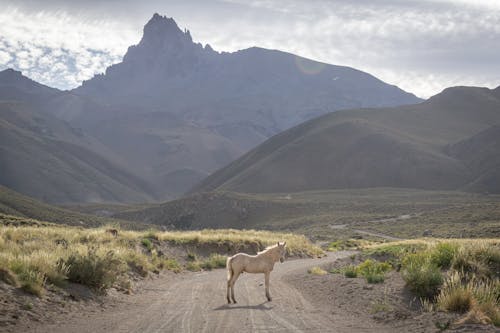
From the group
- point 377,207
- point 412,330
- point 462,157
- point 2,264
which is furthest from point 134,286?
point 462,157

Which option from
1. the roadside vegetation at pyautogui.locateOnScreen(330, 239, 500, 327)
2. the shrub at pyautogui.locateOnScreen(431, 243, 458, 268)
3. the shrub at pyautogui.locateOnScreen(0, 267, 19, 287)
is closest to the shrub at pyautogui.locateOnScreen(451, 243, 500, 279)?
the roadside vegetation at pyautogui.locateOnScreen(330, 239, 500, 327)

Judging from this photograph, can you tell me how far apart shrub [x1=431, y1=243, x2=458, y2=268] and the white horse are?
16.6 feet

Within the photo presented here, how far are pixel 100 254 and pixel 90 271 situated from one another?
175cm

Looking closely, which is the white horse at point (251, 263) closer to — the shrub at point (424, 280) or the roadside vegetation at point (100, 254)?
the roadside vegetation at point (100, 254)

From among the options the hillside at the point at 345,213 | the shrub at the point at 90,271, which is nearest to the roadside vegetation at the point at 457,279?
the shrub at the point at 90,271

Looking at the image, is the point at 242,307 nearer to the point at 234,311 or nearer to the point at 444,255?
the point at 234,311

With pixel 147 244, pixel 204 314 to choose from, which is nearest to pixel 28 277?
pixel 204 314

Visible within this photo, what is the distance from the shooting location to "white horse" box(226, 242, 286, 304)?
14797 millimetres

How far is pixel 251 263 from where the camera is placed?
15102 millimetres

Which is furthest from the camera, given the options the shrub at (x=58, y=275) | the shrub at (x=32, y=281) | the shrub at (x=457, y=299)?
the shrub at (x=58, y=275)

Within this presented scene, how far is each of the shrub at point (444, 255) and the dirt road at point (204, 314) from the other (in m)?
4.28

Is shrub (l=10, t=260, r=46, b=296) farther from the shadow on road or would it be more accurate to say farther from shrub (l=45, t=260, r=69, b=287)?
the shadow on road

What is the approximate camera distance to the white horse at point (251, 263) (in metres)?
14.8

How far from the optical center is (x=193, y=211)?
→ 420 feet
